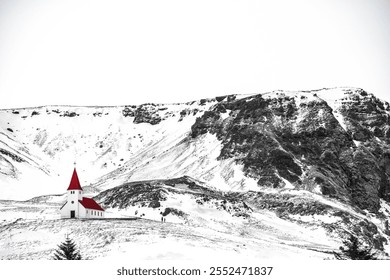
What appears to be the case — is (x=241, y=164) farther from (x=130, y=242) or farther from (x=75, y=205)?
(x=130, y=242)

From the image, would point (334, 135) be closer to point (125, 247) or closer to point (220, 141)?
point (220, 141)

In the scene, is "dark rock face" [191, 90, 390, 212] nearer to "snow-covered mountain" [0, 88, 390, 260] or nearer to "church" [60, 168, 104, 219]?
"snow-covered mountain" [0, 88, 390, 260]

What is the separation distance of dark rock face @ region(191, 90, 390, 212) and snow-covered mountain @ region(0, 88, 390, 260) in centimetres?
29

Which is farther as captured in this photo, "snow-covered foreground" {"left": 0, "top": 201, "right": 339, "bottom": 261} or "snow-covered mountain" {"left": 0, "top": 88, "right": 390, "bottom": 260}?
"snow-covered mountain" {"left": 0, "top": 88, "right": 390, "bottom": 260}

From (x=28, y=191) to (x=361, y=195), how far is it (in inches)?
2870

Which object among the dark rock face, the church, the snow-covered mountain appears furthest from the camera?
the dark rock face

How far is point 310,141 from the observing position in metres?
149

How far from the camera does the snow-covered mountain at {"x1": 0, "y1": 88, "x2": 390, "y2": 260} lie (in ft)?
316

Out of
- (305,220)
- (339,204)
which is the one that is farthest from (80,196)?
(339,204)

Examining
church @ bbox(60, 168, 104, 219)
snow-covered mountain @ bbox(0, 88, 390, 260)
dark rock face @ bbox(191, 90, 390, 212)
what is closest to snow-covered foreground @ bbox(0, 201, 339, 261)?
church @ bbox(60, 168, 104, 219)

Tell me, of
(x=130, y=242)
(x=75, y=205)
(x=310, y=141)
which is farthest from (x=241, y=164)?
(x=130, y=242)

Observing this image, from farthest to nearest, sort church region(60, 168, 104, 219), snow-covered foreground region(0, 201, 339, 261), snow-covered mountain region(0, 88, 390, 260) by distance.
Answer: snow-covered mountain region(0, 88, 390, 260) < church region(60, 168, 104, 219) < snow-covered foreground region(0, 201, 339, 261)

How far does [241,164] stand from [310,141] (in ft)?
66.3

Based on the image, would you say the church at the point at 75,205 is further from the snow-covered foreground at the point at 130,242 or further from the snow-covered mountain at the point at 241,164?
the snow-covered mountain at the point at 241,164
